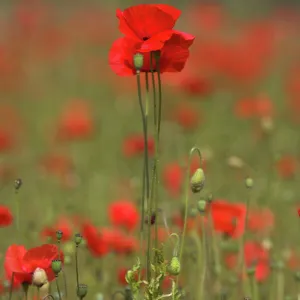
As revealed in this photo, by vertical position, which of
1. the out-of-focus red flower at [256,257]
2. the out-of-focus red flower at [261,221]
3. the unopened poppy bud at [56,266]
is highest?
the unopened poppy bud at [56,266]

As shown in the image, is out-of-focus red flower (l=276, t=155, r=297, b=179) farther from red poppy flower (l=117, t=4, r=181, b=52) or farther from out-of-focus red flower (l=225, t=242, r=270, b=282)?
red poppy flower (l=117, t=4, r=181, b=52)

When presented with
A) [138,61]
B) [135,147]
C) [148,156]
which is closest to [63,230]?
[138,61]

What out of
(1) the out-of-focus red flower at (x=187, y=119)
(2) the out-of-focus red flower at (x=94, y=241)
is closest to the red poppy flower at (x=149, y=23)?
(2) the out-of-focus red flower at (x=94, y=241)

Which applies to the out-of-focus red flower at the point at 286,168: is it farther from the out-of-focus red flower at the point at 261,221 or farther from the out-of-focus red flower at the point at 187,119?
the out-of-focus red flower at the point at 187,119

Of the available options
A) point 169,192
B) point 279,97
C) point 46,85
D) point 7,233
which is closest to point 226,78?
point 279,97

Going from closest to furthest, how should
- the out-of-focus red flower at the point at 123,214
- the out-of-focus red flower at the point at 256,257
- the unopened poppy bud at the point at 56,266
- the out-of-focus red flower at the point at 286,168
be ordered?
the unopened poppy bud at the point at 56,266 < the out-of-focus red flower at the point at 256,257 < the out-of-focus red flower at the point at 123,214 < the out-of-focus red flower at the point at 286,168

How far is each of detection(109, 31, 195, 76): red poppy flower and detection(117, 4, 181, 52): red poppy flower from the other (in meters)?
0.02

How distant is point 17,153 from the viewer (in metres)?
4.50

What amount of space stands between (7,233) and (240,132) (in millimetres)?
2083

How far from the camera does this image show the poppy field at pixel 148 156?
70.4 inches

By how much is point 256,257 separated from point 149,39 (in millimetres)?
897

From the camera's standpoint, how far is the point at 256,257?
94.9 inches

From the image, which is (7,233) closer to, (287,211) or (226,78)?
(287,211)

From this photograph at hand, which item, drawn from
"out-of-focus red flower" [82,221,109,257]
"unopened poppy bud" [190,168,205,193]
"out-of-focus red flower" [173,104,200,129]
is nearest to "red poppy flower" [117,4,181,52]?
"unopened poppy bud" [190,168,205,193]
